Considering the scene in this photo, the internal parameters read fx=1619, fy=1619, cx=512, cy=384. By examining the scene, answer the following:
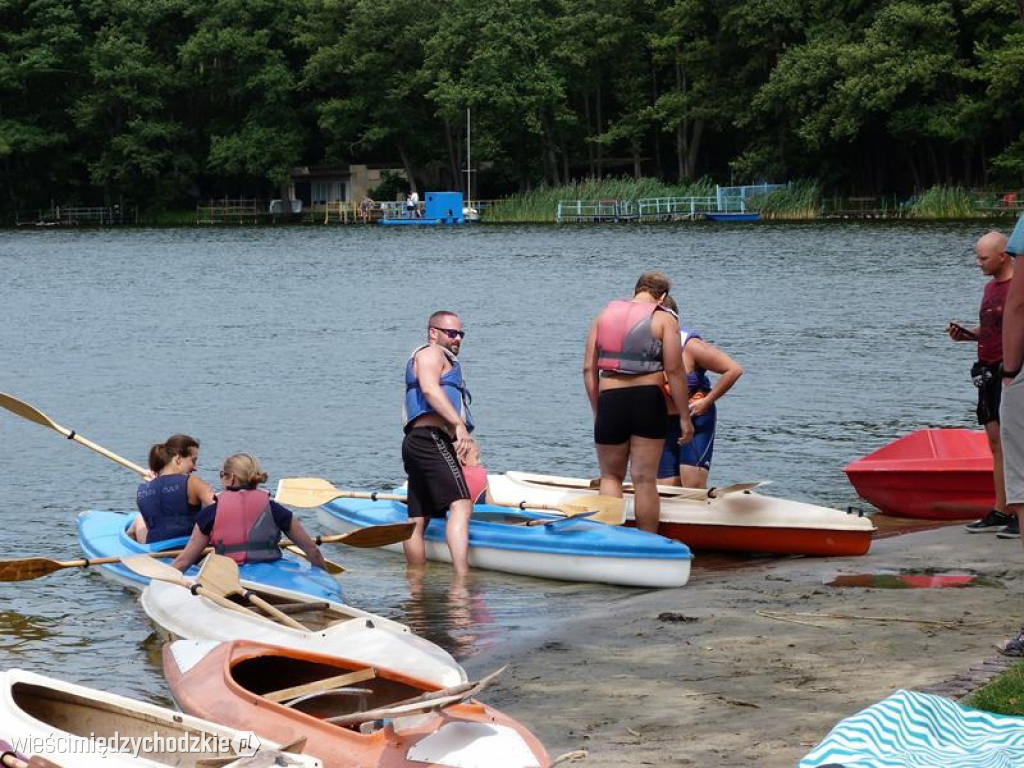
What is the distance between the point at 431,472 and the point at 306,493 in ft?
5.89

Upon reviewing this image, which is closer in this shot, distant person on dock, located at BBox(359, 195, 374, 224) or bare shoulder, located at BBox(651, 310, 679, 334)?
bare shoulder, located at BBox(651, 310, 679, 334)

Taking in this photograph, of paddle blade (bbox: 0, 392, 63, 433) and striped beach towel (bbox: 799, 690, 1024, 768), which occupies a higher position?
paddle blade (bbox: 0, 392, 63, 433)

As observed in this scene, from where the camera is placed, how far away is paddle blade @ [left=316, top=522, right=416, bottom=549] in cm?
1085

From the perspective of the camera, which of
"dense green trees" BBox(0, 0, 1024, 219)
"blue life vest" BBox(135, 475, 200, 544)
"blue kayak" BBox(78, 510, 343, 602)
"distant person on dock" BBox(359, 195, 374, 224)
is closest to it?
"blue kayak" BBox(78, 510, 343, 602)

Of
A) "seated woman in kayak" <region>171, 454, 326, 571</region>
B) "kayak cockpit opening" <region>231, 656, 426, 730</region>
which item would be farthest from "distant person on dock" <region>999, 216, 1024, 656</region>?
"seated woman in kayak" <region>171, 454, 326, 571</region>

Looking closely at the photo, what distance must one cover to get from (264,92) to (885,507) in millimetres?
83386

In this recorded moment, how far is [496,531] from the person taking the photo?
11.1 metres

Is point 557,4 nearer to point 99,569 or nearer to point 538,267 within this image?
point 538,267

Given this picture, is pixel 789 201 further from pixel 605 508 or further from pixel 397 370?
pixel 605 508

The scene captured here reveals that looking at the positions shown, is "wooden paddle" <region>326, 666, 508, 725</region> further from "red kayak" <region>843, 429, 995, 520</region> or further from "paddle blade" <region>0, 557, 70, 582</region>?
"red kayak" <region>843, 429, 995, 520</region>

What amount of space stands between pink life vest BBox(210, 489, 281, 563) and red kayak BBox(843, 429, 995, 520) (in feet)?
17.8

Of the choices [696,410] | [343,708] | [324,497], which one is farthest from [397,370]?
[343,708]

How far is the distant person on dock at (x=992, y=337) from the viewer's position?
10.1m

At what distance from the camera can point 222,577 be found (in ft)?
27.9
